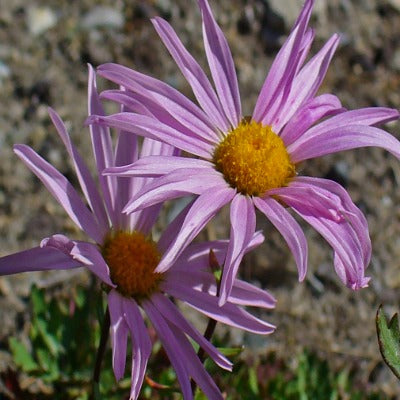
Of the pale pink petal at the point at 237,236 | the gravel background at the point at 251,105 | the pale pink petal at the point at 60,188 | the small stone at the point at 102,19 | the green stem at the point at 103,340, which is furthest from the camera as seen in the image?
the small stone at the point at 102,19

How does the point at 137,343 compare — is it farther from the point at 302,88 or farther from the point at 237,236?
the point at 302,88

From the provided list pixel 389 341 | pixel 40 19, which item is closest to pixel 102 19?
pixel 40 19

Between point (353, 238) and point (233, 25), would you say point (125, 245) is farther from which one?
point (233, 25)

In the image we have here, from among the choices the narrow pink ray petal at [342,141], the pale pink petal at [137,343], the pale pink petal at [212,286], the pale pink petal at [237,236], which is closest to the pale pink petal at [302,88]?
the narrow pink ray petal at [342,141]

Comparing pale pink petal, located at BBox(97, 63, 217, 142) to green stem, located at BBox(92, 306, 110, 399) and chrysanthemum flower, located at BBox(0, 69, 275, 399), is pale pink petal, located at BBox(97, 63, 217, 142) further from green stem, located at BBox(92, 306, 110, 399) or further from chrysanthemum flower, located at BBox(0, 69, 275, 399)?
green stem, located at BBox(92, 306, 110, 399)

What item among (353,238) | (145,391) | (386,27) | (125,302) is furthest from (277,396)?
(386,27)

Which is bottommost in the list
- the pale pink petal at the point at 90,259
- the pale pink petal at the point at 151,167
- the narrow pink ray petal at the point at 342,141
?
the pale pink petal at the point at 90,259

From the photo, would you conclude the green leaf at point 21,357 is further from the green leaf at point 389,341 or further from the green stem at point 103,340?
the green leaf at point 389,341
